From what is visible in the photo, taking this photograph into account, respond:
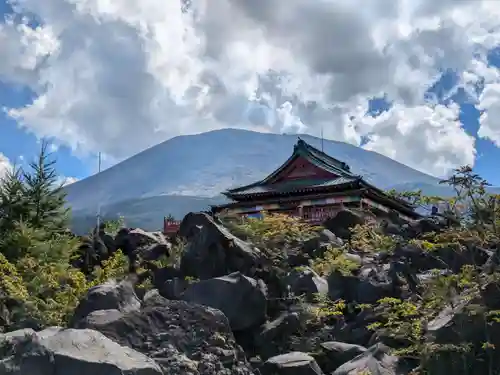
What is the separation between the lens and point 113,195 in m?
190

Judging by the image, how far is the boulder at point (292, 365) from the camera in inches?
366

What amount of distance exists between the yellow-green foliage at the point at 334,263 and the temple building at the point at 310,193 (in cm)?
1117

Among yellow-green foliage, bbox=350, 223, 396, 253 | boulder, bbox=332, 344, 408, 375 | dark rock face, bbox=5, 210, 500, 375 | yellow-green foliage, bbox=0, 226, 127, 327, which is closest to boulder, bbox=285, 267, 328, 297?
dark rock face, bbox=5, 210, 500, 375

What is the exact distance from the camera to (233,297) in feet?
35.5

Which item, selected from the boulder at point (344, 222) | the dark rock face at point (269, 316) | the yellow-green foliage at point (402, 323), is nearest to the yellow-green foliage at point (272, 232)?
the dark rock face at point (269, 316)

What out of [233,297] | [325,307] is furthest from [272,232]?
[233,297]

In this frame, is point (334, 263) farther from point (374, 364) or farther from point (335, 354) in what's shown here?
point (374, 364)

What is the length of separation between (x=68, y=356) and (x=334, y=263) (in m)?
6.96

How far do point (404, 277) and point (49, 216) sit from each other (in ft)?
34.1

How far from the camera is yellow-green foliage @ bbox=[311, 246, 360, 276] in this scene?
1302cm

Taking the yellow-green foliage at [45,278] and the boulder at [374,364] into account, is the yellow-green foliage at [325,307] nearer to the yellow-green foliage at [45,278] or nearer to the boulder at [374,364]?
the boulder at [374,364]

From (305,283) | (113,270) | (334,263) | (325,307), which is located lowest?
(325,307)

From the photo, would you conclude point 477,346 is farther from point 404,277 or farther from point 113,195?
point 113,195

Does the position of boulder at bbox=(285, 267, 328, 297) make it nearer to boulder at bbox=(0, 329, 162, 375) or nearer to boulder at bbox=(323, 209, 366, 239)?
boulder at bbox=(323, 209, 366, 239)
